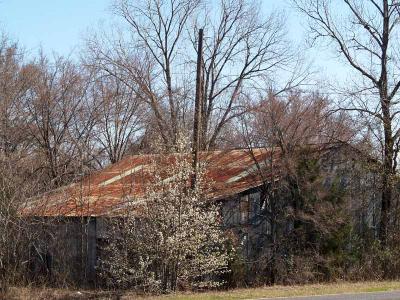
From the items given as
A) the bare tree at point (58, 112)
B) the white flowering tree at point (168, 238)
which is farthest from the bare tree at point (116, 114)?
the white flowering tree at point (168, 238)

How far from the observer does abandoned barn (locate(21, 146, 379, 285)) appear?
70.7 feet

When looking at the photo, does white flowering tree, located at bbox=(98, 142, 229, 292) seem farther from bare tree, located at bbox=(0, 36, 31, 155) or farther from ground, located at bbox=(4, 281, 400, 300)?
bare tree, located at bbox=(0, 36, 31, 155)

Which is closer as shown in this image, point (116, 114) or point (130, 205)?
point (130, 205)

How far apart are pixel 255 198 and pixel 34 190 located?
8.14 meters

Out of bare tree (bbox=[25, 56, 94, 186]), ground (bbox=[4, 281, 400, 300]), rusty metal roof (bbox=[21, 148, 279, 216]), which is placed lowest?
ground (bbox=[4, 281, 400, 300])

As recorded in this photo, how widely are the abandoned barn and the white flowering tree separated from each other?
916 millimetres

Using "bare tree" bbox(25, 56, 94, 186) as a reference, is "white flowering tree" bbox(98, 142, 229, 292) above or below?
below

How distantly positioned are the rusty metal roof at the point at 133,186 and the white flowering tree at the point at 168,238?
2.89ft

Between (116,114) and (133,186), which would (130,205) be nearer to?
(133,186)

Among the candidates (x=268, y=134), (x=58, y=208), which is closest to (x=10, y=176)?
(x=58, y=208)

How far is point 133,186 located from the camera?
21766 mm

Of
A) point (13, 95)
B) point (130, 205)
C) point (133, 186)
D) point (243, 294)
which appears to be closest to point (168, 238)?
point (130, 205)

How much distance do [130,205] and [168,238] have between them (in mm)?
1840

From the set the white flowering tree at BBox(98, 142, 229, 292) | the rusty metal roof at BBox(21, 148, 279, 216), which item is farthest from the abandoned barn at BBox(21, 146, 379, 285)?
the white flowering tree at BBox(98, 142, 229, 292)
